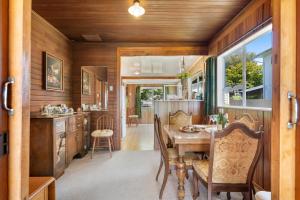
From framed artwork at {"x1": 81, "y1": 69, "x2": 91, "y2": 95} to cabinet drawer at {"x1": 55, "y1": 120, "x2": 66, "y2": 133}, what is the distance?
1.77 meters

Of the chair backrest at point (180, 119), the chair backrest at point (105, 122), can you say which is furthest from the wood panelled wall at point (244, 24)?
the chair backrest at point (105, 122)

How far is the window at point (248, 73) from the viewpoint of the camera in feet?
9.62

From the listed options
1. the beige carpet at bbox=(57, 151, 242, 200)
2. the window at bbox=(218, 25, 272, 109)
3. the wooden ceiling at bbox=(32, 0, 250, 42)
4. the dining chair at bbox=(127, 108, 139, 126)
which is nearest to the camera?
the beige carpet at bbox=(57, 151, 242, 200)

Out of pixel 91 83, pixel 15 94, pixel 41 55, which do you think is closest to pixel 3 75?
pixel 15 94

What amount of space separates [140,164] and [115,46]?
277 cm

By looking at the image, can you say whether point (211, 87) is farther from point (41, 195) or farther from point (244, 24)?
point (41, 195)

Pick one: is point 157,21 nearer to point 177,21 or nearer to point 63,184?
point 177,21

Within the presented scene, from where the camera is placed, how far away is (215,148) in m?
1.88

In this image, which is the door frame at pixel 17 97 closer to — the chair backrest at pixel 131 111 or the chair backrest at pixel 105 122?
the chair backrest at pixel 105 122

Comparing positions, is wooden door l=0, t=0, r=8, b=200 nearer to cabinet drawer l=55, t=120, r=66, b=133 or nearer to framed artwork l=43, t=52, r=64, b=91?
cabinet drawer l=55, t=120, r=66, b=133

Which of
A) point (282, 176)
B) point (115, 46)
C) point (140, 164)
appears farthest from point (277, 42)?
point (115, 46)

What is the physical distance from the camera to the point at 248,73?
3.54 m

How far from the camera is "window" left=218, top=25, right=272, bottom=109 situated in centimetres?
293

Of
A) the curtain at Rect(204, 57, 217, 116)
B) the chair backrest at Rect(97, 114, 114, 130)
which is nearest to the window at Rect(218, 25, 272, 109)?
the curtain at Rect(204, 57, 217, 116)
